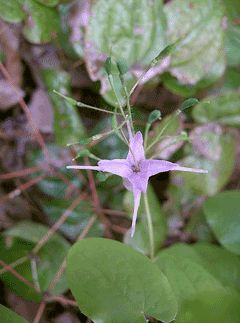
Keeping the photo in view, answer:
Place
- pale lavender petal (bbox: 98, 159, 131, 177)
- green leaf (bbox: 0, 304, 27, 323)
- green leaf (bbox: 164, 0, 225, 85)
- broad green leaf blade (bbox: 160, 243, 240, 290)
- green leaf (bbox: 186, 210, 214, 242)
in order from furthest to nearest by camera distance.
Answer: green leaf (bbox: 186, 210, 214, 242) → green leaf (bbox: 164, 0, 225, 85) → broad green leaf blade (bbox: 160, 243, 240, 290) → green leaf (bbox: 0, 304, 27, 323) → pale lavender petal (bbox: 98, 159, 131, 177)

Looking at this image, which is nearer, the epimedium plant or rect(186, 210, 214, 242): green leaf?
the epimedium plant

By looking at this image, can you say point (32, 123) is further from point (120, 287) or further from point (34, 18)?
point (120, 287)

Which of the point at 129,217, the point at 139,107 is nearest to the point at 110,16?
the point at 139,107

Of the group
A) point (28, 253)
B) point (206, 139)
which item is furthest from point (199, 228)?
point (28, 253)

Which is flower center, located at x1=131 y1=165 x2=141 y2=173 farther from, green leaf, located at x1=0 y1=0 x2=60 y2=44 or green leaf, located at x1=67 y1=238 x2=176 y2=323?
green leaf, located at x1=0 y1=0 x2=60 y2=44

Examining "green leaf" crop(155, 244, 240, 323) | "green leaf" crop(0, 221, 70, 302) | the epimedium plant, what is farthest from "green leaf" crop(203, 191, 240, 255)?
"green leaf" crop(0, 221, 70, 302)

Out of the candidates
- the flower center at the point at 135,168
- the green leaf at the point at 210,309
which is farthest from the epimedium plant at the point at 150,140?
the flower center at the point at 135,168

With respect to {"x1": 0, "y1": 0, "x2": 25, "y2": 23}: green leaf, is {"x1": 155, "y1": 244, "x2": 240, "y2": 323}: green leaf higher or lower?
lower

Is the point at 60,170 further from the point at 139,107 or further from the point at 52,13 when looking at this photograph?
the point at 52,13
